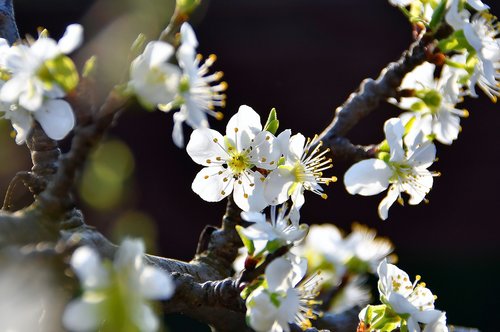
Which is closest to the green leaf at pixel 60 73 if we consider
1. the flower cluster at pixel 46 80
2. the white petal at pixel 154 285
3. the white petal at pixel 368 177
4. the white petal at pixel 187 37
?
the flower cluster at pixel 46 80

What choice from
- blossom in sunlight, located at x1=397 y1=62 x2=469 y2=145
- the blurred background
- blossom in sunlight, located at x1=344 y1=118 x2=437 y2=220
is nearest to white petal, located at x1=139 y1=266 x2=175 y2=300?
blossom in sunlight, located at x1=344 y1=118 x2=437 y2=220

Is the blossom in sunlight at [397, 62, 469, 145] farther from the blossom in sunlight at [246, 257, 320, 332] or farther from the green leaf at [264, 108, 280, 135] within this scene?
the blossom in sunlight at [246, 257, 320, 332]

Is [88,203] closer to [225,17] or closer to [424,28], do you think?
[225,17]

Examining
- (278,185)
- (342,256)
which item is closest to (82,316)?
(278,185)

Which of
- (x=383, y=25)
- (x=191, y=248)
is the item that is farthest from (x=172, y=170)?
(x=383, y=25)

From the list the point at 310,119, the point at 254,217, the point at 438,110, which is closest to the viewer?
the point at 254,217

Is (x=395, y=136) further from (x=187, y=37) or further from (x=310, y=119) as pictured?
(x=310, y=119)
